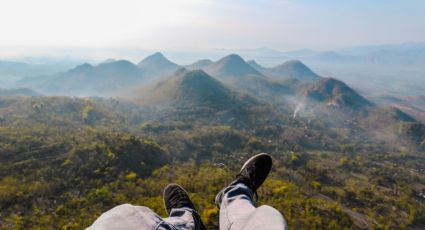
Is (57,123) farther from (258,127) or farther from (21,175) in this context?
(258,127)

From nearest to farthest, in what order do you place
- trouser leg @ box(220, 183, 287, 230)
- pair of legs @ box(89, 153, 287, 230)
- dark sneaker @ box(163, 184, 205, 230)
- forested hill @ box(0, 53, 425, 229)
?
pair of legs @ box(89, 153, 287, 230), trouser leg @ box(220, 183, 287, 230), dark sneaker @ box(163, 184, 205, 230), forested hill @ box(0, 53, 425, 229)

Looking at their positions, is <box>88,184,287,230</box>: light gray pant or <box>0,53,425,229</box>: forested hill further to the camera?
<box>0,53,425,229</box>: forested hill

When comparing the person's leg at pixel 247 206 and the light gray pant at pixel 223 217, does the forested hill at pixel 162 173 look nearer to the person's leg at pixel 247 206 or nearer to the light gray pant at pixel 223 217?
the person's leg at pixel 247 206

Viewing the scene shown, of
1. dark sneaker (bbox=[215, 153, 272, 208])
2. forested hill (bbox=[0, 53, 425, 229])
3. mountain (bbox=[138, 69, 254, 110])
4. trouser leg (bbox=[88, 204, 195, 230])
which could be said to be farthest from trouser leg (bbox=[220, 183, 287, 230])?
mountain (bbox=[138, 69, 254, 110])

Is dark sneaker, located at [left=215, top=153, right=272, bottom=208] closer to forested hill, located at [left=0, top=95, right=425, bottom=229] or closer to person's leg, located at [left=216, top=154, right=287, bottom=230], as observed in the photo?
person's leg, located at [left=216, top=154, right=287, bottom=230]

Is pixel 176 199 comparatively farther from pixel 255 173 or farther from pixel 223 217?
pixel 255 173

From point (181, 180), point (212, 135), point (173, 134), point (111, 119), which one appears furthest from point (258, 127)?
point (181, 180)

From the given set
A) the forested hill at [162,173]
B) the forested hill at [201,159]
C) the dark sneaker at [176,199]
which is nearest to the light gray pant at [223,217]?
the dark sneaker at [176,199]
